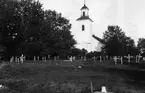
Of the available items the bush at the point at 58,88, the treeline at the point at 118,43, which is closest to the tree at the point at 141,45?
the treeline at the point at 118,43

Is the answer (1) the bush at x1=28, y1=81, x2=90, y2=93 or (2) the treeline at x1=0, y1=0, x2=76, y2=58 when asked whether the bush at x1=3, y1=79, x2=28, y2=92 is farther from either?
(2) the treeline at x1=0, y1=0, x2=76, y2=58

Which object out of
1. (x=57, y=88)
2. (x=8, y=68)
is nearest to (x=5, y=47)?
(x=8, y=68)

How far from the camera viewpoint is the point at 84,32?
285 feet

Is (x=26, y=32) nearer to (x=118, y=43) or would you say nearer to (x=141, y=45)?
(x=118, y=43)

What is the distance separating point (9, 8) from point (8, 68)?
28172 millimetres

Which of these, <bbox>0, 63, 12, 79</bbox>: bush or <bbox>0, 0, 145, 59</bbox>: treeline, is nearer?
<bbox>0, 63, 12, 79</bbox>: bush

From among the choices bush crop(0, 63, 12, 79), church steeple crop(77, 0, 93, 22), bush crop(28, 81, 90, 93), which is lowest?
bush crop(28, 81, 90, 93)

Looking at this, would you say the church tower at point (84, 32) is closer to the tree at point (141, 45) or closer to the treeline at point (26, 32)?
the treeline at point (26, 32)

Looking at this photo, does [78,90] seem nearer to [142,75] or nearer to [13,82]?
[13,82]

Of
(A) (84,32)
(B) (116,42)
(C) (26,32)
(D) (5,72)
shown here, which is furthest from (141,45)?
(D) (5,72)

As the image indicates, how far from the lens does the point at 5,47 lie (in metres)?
49.8

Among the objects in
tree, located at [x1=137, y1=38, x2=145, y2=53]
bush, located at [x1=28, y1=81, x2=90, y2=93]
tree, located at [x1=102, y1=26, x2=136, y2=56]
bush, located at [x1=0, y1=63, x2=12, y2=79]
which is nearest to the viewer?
bush, located at [x1=28, y1=81, x2=90, y2=93]

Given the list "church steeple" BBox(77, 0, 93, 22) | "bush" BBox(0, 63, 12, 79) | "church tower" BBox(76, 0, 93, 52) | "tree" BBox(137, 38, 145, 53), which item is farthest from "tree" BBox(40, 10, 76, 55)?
"tree" BBox(137, 38, 145, 53)

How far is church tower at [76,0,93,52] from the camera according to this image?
86438 mm
